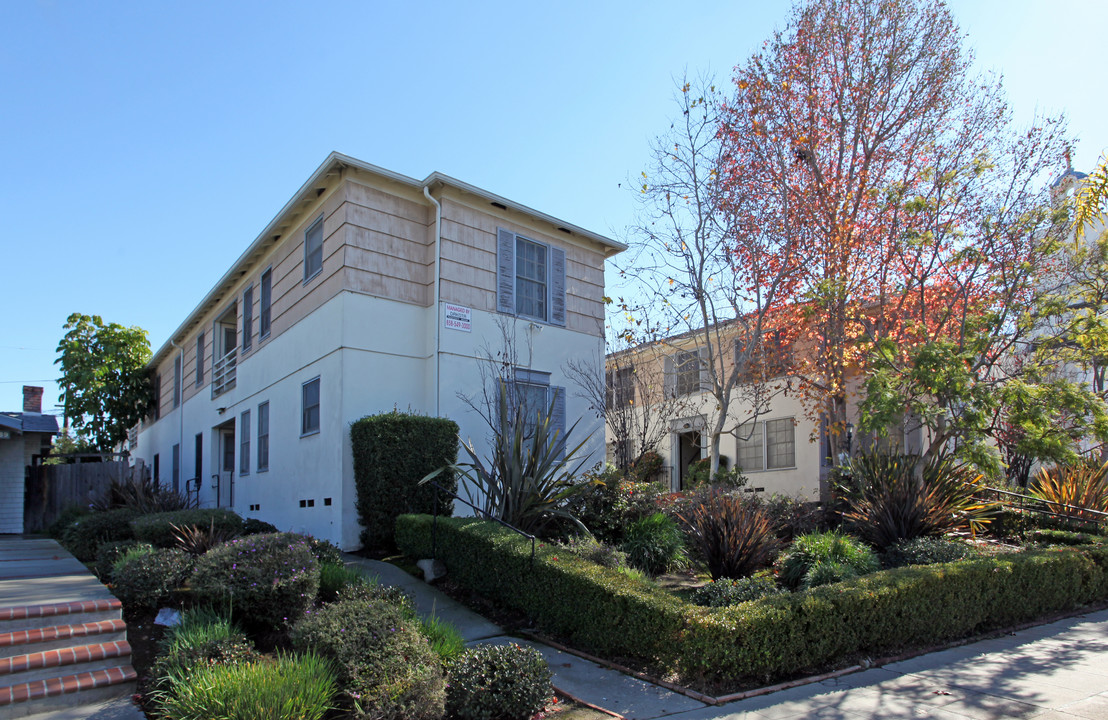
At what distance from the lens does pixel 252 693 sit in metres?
4.66

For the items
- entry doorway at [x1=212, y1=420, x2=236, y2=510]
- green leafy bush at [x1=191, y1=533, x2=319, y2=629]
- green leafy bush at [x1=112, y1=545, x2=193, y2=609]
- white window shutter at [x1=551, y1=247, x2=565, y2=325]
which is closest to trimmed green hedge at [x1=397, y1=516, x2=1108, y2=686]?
green leafy bush at [x1=191, y1=533, x2=319, y2=629]

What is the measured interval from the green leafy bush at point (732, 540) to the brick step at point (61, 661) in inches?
231

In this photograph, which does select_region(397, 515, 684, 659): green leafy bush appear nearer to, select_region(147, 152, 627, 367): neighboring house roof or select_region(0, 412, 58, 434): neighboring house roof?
select_region(147, 152, 627, 367): neighboring house roof

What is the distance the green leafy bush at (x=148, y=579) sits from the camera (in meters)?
7.22

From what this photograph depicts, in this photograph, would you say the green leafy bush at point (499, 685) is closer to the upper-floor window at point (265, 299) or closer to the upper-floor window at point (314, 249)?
the upper-floor window at point (314, 249)

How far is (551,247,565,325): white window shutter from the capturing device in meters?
14.5

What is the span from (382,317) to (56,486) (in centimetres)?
1474

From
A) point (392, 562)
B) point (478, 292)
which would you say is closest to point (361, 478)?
point (392, 562)

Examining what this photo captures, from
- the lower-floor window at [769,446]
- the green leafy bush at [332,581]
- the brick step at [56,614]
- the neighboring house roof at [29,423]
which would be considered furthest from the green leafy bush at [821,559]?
the neighboring house roof at [29,423]

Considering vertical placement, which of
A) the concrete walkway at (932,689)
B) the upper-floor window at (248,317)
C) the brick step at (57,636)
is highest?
the upper-floor window at (248,317)

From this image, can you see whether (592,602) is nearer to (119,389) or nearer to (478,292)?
(478,292)

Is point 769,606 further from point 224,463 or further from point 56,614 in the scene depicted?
point 224,463

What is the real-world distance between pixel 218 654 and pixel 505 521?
14.3 feet

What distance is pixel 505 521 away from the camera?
9578 millimetres
